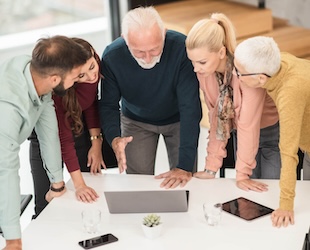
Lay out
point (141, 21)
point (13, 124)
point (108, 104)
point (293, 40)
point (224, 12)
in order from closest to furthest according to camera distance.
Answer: point (13, 124) → point (141, 21) → point (108, 104) → point (293, 40) → point (224, 12)

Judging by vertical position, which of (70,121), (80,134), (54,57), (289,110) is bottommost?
(80,134)

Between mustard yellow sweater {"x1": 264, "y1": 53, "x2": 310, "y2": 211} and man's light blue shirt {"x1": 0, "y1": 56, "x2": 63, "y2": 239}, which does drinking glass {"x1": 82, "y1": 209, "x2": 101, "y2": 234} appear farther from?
mustard yellow sweater {"x1": 264, "y1": 53, "x2": 310, "y2": 211}

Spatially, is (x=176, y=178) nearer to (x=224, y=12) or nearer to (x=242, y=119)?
(x=242, y=119)

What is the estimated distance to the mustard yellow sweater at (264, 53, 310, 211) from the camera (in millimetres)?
3076

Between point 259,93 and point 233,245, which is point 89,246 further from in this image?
point 259,93

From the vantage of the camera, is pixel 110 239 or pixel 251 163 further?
pixel 251 163

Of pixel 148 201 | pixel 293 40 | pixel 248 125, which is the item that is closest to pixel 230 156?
pixel 248 125

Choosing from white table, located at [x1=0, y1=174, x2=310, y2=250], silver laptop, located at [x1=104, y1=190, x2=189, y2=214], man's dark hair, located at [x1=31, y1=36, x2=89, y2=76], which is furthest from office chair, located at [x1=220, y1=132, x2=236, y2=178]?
man's dark hair, located at [x1=31, y1=36, x2=89, y2=76]

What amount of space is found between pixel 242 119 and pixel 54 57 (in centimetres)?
95

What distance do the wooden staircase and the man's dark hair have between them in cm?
315

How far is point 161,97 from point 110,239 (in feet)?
3.23

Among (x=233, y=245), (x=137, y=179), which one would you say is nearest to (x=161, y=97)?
(x=137, y=179)

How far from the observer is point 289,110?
10.1 feet

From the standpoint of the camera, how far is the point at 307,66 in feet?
10.6
